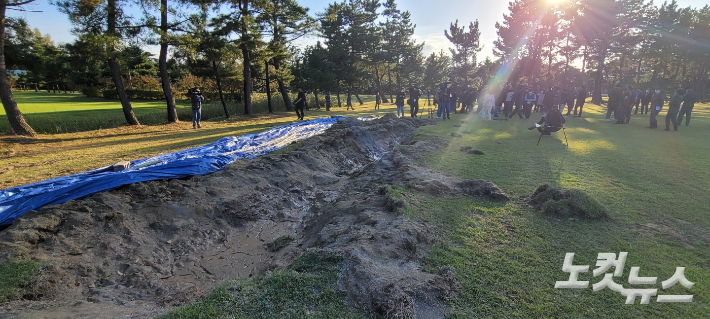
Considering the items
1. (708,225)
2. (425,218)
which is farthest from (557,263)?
(708,225)

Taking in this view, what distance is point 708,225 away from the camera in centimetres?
429

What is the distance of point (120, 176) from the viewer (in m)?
4.94

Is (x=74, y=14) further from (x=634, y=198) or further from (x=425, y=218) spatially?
(x=634, y=198)

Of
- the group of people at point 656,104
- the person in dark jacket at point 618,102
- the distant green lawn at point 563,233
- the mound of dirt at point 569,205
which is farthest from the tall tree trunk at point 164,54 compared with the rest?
the person in dark jacket at point 618,102

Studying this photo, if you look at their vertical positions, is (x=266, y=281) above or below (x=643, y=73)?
below

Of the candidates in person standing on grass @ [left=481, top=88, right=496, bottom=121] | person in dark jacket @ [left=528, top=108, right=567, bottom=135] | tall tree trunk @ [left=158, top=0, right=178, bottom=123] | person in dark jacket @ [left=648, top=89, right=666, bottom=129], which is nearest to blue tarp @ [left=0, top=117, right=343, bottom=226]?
tall tree trunk @ [left=158, top=0, right=178, bottom=123]

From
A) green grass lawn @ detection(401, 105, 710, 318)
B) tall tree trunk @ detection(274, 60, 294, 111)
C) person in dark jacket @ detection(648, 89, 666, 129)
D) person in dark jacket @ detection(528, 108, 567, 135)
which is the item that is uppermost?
tall tree trunk @ detection(274, 60, 294, 111)

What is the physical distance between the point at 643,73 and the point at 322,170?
215 feet

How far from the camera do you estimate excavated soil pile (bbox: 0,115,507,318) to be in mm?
2811

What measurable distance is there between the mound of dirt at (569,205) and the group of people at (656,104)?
1209cm

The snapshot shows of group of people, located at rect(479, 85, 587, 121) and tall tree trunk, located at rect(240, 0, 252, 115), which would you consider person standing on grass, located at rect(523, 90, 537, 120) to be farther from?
tall tree trunk, located at rect(240, 0, 252, 115)

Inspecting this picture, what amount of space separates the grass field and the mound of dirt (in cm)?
16

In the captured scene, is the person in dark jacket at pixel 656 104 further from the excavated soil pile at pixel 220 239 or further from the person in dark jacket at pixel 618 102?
the excavated soil pile at pixel 220 239

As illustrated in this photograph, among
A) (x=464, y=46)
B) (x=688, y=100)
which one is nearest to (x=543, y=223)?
(x=688, y=100)
